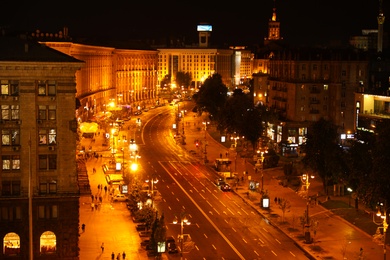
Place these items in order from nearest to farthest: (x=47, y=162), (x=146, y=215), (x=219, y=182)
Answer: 1. (x=47, y=162)
2. (x=146, y=215)
3. (x=219, y=182)

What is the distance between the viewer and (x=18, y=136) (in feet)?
209

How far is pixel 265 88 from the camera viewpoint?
6821 inches

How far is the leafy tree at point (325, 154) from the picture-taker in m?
→ 92.5

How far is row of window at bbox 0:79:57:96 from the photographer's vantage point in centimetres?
6288

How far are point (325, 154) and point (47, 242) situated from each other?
145 ft

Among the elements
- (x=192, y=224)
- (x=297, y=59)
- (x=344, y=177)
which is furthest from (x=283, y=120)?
(x=192, y=224)

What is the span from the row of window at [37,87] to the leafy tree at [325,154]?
133 ft

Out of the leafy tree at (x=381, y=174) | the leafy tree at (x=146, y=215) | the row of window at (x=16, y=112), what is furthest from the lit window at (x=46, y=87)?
the leafy tree at (x=381, y=174)

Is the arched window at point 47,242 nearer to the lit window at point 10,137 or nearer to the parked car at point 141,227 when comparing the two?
the lit window at point 10,137

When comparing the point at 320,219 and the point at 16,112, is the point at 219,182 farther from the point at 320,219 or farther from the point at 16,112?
the point at 16,112

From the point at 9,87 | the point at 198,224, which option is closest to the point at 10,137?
the point at 9,87

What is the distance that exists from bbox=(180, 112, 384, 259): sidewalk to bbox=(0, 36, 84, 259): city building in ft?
78.0

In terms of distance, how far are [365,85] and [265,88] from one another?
32602 mm

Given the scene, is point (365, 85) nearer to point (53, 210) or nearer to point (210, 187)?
point (210, 187)
